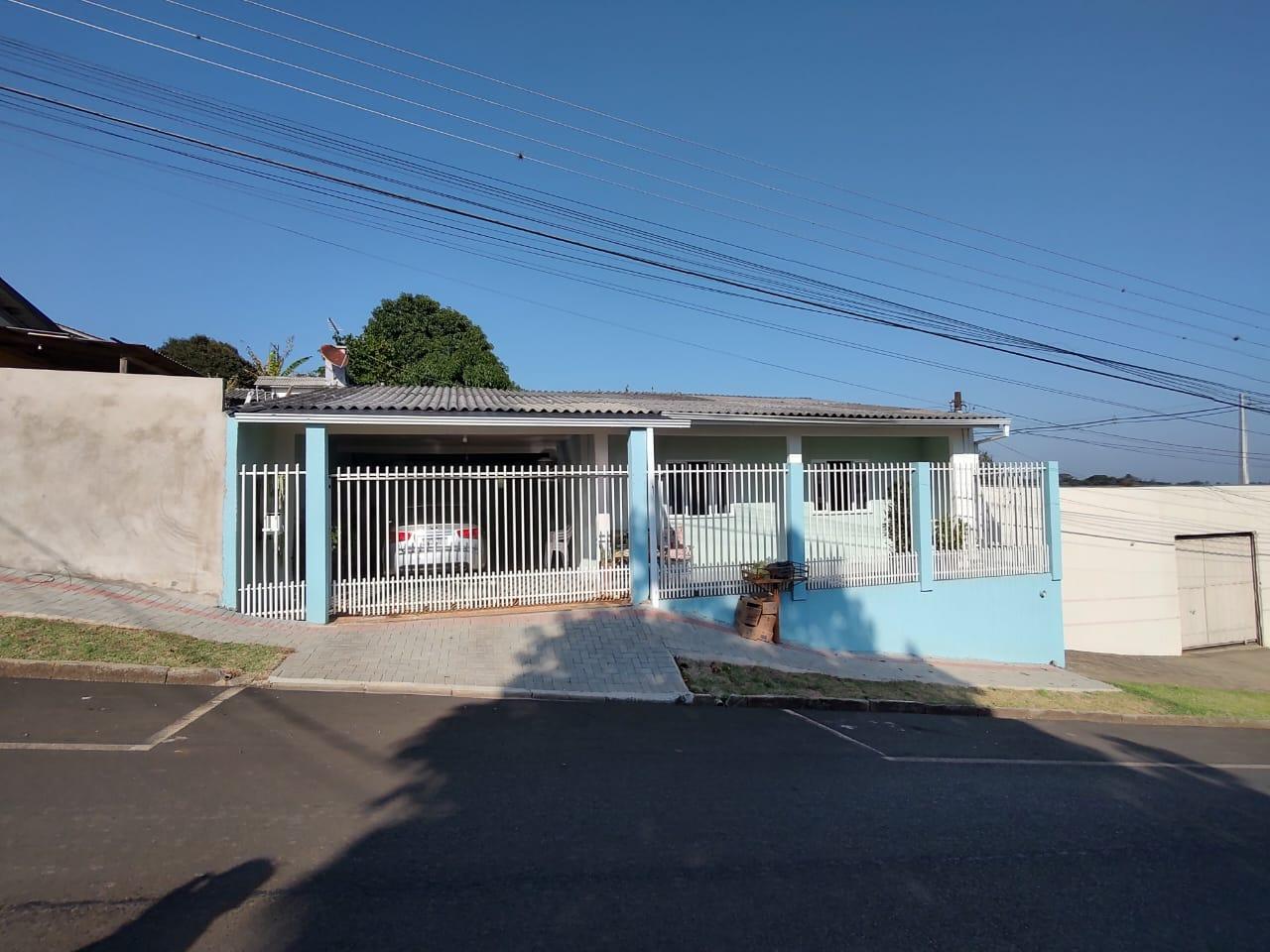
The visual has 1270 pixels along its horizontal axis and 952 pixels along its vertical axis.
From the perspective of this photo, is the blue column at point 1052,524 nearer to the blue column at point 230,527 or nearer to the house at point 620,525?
the house at point 620,525

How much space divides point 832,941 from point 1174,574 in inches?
649

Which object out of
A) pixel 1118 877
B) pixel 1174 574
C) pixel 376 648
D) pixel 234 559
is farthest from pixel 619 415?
pixel 1174 574

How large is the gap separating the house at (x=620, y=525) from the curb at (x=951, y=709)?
2.29m

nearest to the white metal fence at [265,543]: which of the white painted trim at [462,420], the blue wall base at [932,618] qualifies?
the white painted trim at [462,420]

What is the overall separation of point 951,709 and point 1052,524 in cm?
511

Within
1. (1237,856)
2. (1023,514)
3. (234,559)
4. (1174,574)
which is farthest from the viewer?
(1174,574)

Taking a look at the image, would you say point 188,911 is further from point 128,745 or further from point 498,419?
point 498,419

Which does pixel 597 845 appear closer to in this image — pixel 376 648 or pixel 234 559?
pixel 376 648

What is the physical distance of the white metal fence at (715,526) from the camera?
9.40m

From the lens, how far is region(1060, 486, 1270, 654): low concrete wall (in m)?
14.9

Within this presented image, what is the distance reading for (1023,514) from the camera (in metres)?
11.3

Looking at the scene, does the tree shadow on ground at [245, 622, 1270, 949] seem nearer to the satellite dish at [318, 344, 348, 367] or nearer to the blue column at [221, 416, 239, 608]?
the blue column at [221, 416, 239, 608]

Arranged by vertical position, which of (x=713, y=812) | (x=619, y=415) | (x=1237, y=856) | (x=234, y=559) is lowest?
(x=1237, y=856)

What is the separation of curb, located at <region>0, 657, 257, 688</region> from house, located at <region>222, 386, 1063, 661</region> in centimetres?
200
